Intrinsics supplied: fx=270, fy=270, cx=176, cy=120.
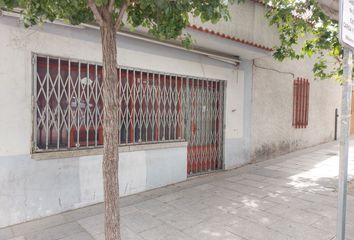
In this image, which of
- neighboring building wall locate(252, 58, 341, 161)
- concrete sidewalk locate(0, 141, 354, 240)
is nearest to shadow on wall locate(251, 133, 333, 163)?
neighboring building wall locate(252, 58, 341, 161)

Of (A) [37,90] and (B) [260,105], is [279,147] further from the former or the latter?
(A) [37,90]

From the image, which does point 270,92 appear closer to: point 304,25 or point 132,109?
point 304,25

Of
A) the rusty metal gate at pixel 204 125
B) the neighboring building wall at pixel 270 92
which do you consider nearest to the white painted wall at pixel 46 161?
the rusty metal gate at pixel 204 125

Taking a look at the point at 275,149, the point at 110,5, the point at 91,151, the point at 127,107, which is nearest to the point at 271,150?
the point at 275,149

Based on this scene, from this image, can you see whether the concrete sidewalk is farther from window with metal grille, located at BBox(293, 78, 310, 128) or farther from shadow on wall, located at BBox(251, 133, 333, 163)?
window with metal grille, located at BBox(293, 78, 310, 128)

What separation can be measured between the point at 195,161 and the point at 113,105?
170 inches

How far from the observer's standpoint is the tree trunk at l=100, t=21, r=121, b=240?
7.41 feet

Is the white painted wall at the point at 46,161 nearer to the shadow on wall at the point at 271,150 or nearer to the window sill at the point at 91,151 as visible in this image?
the window sill at the point at 91,151

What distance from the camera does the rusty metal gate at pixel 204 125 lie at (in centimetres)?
618

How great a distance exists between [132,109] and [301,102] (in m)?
6.93

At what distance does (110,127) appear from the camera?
2283 millimetres

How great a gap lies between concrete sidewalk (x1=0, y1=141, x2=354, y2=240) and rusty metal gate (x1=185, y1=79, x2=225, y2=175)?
0.56 m

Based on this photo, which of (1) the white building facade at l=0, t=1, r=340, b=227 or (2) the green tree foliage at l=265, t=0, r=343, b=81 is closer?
(1) the white building facade at l=0, t=1, r=340, b=227

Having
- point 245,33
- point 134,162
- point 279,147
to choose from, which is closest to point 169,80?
point 134,162
